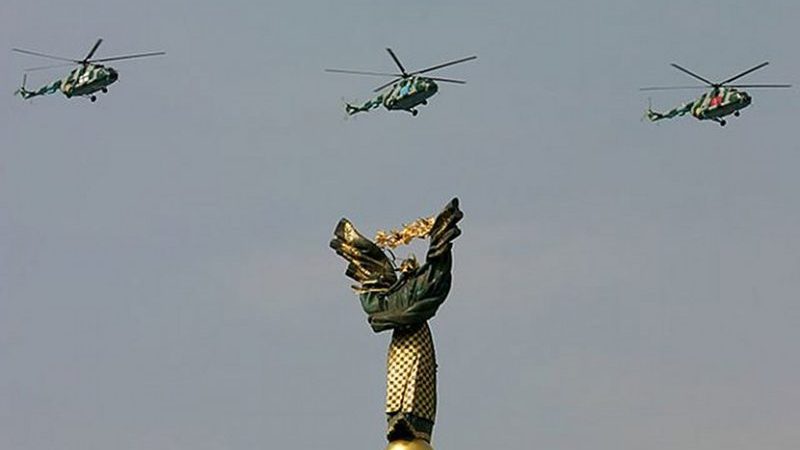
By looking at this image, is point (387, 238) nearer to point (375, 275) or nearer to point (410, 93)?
point (375, 275)

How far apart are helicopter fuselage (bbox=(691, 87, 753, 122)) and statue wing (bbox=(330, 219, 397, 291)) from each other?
33.8 metres

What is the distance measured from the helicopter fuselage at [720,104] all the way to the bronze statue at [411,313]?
1347 inches

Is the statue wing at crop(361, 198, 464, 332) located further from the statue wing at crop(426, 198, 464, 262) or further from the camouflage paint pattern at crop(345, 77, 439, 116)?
the camouflage paint pattern at crop(345, 77, 439, 116)

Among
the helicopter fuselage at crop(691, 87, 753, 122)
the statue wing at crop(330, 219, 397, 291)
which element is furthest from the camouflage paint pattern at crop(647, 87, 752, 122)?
the statue wing at crop(330, 219, 397, 291)

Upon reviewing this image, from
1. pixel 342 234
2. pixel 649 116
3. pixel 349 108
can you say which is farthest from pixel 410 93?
pixel 342 234

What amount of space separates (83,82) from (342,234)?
3297 centimetres

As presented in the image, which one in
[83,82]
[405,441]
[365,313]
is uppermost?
[83,82]

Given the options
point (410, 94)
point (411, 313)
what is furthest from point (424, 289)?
point (410, 94)

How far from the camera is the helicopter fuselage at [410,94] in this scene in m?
74.1

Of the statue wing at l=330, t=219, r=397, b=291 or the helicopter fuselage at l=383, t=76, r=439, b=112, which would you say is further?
the helicopter fuselage at l=383, t=76, r=439, b=112

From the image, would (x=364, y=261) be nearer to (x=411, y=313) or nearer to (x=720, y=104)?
(x=411, y=313)

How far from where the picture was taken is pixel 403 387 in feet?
143

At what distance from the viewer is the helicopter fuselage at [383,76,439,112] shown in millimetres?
74062

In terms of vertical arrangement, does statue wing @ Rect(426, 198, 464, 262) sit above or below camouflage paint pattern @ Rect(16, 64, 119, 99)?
below
